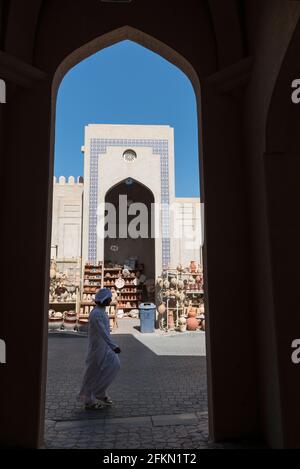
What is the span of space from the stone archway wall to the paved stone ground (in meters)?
0.48

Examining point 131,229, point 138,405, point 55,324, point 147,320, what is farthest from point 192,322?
point 131,229

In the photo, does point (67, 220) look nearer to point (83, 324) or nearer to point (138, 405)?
point (83, 324)

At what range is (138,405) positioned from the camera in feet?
15.5

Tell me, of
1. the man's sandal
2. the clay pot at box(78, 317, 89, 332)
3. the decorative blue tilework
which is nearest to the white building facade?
the decorative blue tilework

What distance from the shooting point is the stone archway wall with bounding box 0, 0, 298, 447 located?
3148mm

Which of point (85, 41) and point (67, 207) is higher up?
point (67, 207)

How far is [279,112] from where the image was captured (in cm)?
304

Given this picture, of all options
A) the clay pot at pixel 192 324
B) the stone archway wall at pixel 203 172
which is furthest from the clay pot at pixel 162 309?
the stone archway wall at pixel 203 172

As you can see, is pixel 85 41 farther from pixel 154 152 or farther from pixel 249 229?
pixel 154 152

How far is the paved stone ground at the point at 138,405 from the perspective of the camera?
344 cm

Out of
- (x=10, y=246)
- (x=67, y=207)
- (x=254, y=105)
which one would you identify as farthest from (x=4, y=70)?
(x=67, y=207)
